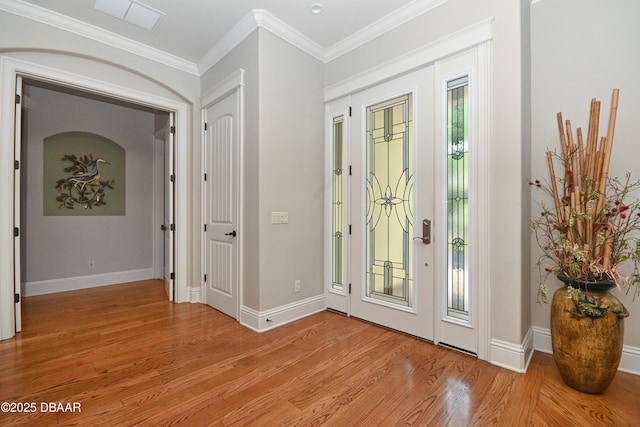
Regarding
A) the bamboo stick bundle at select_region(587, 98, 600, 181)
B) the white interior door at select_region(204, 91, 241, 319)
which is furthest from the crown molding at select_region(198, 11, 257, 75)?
the bamboo stick bundle at select_region(587, 98, 600, 181)

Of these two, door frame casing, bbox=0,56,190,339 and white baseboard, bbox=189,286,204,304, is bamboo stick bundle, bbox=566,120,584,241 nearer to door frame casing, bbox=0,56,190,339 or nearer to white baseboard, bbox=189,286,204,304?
white baseboard, bbox=189,286,204,304

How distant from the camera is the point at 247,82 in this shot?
302cm

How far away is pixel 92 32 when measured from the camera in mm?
3014

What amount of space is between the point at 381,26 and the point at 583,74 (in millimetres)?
1707

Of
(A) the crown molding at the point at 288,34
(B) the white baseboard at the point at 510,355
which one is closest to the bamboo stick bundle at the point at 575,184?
(B) the white baseboard at the point at 510,355

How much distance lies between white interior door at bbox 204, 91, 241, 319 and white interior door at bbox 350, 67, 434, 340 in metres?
1.28

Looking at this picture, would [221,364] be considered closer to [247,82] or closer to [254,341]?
[254,341]

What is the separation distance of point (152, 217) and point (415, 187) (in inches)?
185

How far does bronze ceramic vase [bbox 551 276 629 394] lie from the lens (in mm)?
1772

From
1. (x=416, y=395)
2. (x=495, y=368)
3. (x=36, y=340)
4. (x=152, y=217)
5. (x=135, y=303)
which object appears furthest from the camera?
(x=152, y=217)

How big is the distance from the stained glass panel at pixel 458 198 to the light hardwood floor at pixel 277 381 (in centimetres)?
46

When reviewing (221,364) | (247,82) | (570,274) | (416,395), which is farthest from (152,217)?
(570,274)

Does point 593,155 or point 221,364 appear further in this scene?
point 221,364

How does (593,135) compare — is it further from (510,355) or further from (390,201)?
(510,355)
